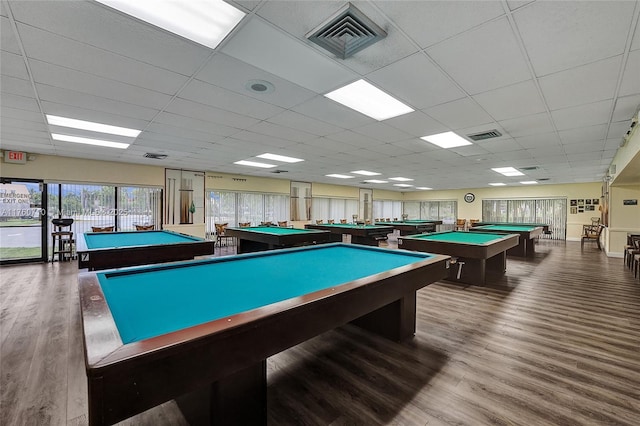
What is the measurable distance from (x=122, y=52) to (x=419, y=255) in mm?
3230

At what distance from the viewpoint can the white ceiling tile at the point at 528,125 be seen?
3.76m

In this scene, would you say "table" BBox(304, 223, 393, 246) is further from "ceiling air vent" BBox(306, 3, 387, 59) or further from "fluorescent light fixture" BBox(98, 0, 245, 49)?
"fluorescent light fixture" BBox(98, 0, 245, 49)

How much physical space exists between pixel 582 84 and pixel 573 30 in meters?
1.15

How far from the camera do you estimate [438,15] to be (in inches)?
71.4

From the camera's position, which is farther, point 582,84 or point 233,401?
point 582,84

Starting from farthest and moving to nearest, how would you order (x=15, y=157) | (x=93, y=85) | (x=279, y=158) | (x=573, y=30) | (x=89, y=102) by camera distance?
(x=279, y=158) → (x=15, y=157) → (x=89, y=102) → (x=93, y=85) → (x=573, y=30)

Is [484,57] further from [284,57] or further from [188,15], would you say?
[188,15]

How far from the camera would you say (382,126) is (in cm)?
Result: 421

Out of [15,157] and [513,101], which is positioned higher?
[513,101]

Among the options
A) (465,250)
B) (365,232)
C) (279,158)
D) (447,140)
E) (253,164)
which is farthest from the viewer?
(365,232)

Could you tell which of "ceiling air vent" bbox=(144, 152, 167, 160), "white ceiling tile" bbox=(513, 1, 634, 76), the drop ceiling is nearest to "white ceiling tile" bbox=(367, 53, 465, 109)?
the drop ceiling

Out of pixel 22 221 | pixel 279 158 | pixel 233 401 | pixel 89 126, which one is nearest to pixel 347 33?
pixel 233 401

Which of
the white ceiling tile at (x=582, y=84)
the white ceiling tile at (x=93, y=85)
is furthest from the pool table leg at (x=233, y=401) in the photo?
the white ceiling tile at (x=582, y=84)

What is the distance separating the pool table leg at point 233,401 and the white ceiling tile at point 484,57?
2623 millimetres
